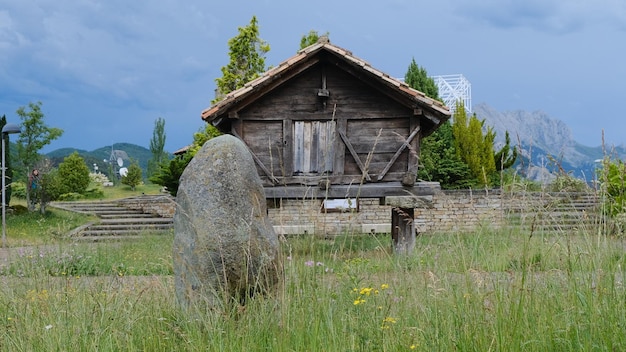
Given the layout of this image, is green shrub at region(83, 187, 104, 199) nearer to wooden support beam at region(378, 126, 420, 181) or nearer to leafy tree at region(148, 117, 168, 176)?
leafy tree at region(148, 117, 168, 176)

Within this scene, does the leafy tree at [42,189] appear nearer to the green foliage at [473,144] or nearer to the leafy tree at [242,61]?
the leafy tree at [242,61]

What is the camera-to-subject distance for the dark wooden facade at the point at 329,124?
11977 millimetres

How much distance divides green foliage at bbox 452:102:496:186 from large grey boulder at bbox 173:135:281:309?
77.3ft

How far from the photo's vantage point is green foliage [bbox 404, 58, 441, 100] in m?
29.2

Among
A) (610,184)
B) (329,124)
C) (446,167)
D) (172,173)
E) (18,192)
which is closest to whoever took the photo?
(610,184)

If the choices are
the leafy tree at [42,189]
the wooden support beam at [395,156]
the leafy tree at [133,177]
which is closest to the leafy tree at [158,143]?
the leafy tree at [133,177]

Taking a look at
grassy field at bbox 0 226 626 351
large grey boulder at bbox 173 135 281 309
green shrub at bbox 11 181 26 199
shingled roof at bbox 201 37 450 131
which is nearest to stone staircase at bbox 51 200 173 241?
green shrub at bbox 11 181 26 199

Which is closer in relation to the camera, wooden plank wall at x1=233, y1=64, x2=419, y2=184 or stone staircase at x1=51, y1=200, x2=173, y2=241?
wooden plank wall at x1=233, y1=64, x2=419, y2=184

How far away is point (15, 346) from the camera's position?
13.1ft

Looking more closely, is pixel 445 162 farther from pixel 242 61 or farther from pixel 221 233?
pixel 221 233

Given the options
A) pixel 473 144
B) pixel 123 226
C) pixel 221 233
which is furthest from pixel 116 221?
pixel 221 233

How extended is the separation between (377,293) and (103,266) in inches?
260

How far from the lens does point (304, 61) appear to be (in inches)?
469

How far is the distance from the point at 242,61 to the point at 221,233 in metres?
17.7
